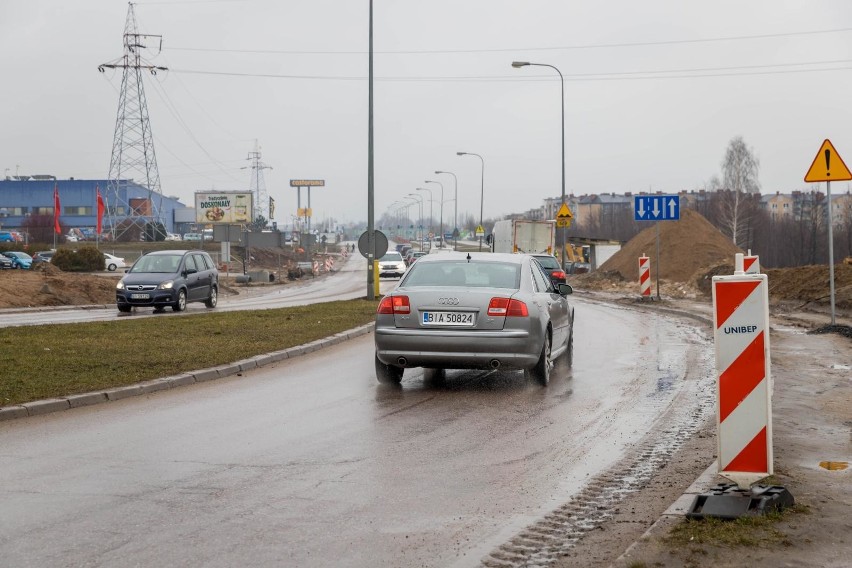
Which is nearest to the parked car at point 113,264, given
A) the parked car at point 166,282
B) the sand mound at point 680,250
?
the sand mound at point 680,250

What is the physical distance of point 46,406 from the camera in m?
9.50

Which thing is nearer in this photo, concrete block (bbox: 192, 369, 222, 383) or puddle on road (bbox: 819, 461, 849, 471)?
puddle on road (bbox: 819, 461, 849, 471)

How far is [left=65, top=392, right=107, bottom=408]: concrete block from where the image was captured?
32.3 ft

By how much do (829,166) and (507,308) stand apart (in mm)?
8050

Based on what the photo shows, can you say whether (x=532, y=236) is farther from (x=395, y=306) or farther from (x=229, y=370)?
(x=395, y=306)

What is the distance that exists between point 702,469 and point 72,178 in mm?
134635

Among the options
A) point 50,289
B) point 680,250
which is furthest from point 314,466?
point 680,250

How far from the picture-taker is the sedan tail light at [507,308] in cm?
1109

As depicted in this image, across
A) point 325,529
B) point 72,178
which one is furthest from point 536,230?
point 72,178

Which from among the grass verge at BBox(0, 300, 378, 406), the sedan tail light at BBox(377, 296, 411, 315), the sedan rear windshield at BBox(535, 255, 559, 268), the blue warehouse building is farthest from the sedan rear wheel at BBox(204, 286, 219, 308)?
the blue warehouse building

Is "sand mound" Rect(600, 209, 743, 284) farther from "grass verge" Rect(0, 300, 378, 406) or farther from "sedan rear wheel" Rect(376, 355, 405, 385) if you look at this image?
"sedan rear wheel" Rect(376, 355, 405, 385)

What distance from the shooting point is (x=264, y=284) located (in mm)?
56000

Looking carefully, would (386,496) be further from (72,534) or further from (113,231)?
(113,231)

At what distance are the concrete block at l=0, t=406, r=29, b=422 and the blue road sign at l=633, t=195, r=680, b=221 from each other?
2233cm
